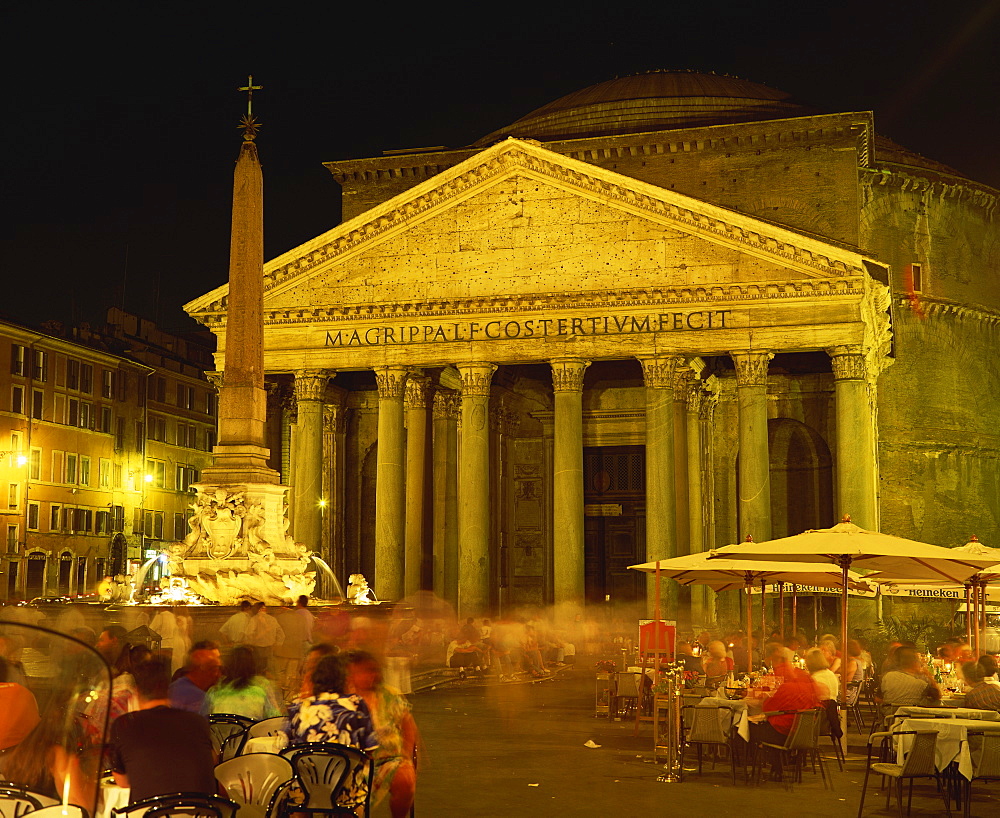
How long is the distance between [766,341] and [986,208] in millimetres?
18279

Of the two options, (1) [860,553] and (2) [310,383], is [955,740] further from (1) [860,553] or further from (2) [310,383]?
(2) [310,383]

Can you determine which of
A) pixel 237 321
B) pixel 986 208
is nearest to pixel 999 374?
pixel 986 208

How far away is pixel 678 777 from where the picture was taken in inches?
529

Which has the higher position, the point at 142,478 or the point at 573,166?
the point at 573,166

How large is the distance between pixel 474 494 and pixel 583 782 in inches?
830

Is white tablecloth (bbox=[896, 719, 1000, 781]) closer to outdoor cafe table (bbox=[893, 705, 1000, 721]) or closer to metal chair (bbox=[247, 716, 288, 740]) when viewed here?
outdoor cafe table (bbox=[893, 705, 1000, 721])

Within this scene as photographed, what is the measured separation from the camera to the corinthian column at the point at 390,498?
3475cm

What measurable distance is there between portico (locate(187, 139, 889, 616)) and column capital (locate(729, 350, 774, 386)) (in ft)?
0.18

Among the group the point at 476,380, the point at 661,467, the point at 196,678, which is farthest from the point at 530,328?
the point at 196,678

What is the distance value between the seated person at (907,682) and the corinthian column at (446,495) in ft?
77.0

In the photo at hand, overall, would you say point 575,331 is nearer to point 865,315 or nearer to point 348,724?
point 865,315

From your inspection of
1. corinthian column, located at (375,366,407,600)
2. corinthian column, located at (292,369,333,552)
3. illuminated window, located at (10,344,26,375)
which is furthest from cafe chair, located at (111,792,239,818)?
illuminated window, located at (10,344,26,375)

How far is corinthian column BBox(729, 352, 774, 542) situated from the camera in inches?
1271

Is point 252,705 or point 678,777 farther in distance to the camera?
point 678,777
